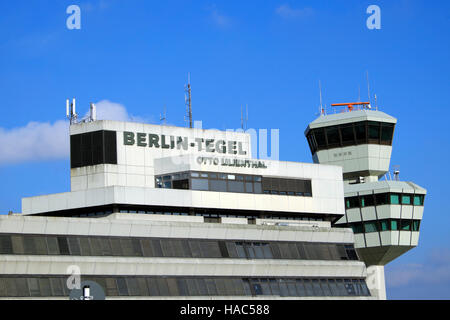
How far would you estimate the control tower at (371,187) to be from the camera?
10238cm

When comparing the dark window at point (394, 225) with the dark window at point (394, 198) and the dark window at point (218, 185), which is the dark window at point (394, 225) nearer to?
the dark window at point (394, 198)

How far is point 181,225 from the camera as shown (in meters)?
71.5

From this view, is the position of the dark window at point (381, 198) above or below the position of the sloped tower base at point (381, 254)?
above

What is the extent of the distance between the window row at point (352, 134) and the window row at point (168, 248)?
26.4 metres

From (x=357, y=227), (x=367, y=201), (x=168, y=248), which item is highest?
(x=367, y=201)

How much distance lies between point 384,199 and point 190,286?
40.6 m

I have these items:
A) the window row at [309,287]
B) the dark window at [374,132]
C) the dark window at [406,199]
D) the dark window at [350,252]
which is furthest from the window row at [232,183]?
the dark window at [374,132]

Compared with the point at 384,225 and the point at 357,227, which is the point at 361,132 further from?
the point at 384,225

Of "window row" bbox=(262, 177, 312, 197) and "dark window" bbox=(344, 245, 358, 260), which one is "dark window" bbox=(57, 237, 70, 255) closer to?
"window row" bbox=(262, 177, 312, 197)

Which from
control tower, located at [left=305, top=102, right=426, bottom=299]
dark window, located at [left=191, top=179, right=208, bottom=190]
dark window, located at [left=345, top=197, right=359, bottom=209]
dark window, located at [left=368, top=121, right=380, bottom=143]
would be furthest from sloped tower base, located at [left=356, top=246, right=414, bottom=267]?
dark window, located at [left=191, top=179, right=208, bottom=190]

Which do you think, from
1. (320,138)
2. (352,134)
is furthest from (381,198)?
(320,138)

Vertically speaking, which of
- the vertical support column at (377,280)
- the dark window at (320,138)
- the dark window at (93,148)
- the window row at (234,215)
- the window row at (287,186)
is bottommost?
the vertical support column at (377,280)
